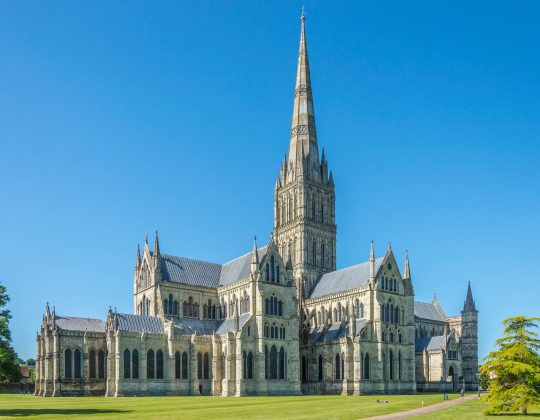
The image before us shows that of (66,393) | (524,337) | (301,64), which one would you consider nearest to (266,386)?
(66,393)

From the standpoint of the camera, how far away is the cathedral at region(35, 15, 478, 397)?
81.9 meters

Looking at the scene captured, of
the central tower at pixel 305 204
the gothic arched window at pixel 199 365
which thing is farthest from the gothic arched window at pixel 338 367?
the gothic arched window at pixel 199 365

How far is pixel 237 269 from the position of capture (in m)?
99.2

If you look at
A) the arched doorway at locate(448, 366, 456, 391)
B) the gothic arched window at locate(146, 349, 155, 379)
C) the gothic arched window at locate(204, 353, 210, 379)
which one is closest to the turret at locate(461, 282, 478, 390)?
the arched doorway at locate(448, 366, 456, 391)

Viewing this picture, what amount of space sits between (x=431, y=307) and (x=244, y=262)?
43978 mm

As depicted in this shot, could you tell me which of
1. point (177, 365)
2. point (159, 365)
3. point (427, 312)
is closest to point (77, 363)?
point (159, 365)

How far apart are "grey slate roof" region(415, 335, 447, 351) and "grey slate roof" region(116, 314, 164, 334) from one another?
141ft

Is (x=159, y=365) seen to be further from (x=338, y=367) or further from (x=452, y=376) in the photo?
(x=452, y=376)

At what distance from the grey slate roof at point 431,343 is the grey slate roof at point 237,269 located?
3048 centimetres

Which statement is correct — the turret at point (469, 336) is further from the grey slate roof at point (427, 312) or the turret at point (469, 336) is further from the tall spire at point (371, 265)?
the tall spire at point (371, 265)

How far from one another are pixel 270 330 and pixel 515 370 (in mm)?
49375

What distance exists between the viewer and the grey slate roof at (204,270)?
315 feet

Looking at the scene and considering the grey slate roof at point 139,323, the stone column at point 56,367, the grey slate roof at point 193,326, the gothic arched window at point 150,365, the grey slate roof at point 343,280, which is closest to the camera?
the stone column at point 56,367

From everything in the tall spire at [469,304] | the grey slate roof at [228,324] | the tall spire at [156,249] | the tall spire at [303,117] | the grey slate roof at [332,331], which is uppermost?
the tall spire at [303,117]
